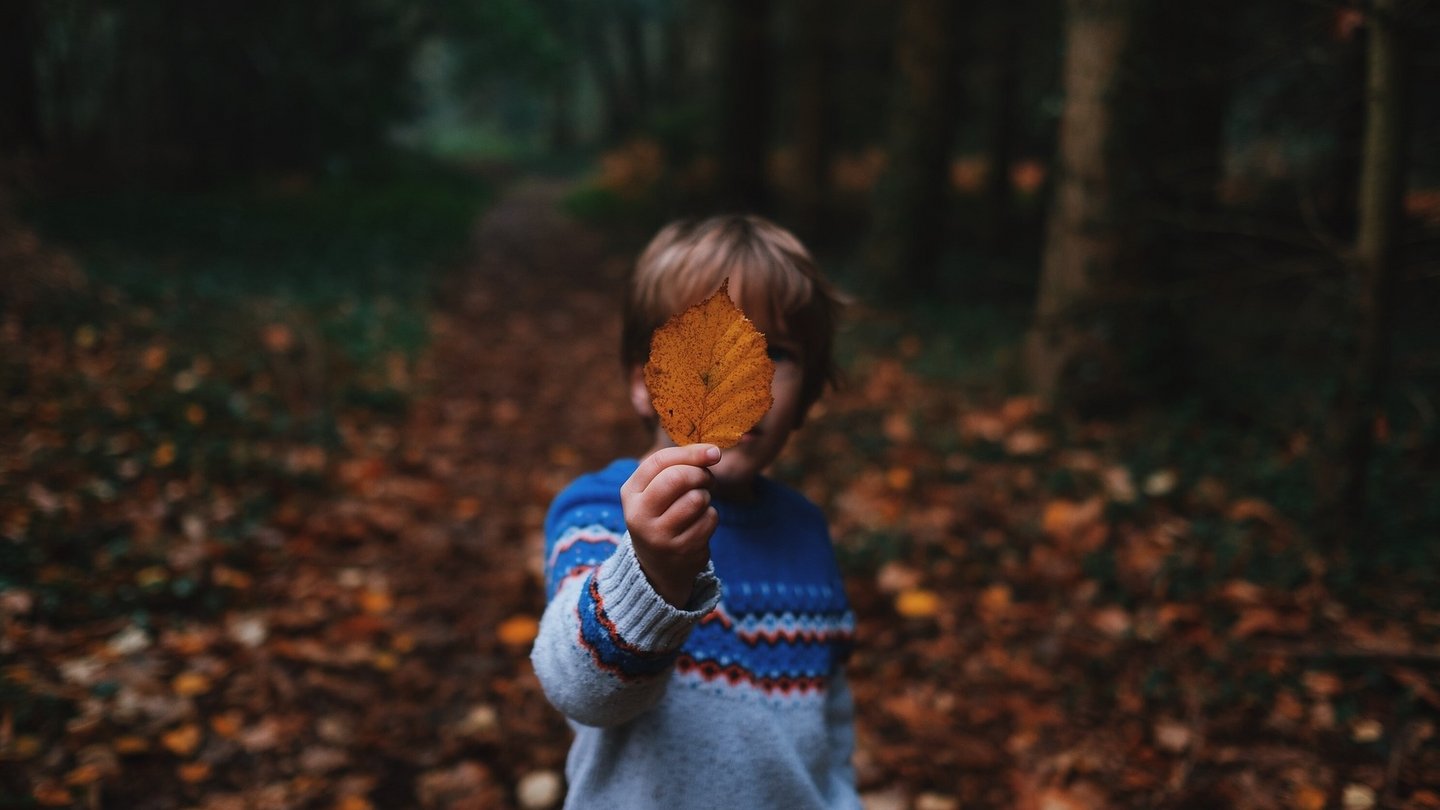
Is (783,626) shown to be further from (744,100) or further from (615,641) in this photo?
(744,100)

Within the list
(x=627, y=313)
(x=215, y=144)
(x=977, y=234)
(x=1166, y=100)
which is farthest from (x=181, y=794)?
(x=215, y=144)

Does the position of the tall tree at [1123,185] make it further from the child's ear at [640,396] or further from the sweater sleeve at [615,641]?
the sweater sleeve at [615,641]

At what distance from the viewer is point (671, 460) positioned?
32.2 inches

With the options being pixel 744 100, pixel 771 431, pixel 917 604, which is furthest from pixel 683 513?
pixel 744 100

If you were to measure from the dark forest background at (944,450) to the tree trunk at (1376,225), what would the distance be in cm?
1

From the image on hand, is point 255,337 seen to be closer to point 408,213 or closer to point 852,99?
point 408,213

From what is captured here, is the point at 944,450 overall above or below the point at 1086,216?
below

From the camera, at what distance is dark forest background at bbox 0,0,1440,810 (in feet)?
7.41

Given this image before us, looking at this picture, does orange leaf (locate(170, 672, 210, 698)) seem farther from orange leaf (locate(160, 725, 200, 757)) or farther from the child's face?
the child's face

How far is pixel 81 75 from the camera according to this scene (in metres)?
9.57

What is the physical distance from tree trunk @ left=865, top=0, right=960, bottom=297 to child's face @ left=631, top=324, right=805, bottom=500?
5.99m

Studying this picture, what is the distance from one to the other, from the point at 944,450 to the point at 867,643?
154cm

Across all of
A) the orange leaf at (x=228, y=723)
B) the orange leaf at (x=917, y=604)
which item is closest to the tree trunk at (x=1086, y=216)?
the orange leaf at (x=917, y=604)

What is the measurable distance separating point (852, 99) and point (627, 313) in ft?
40.3
